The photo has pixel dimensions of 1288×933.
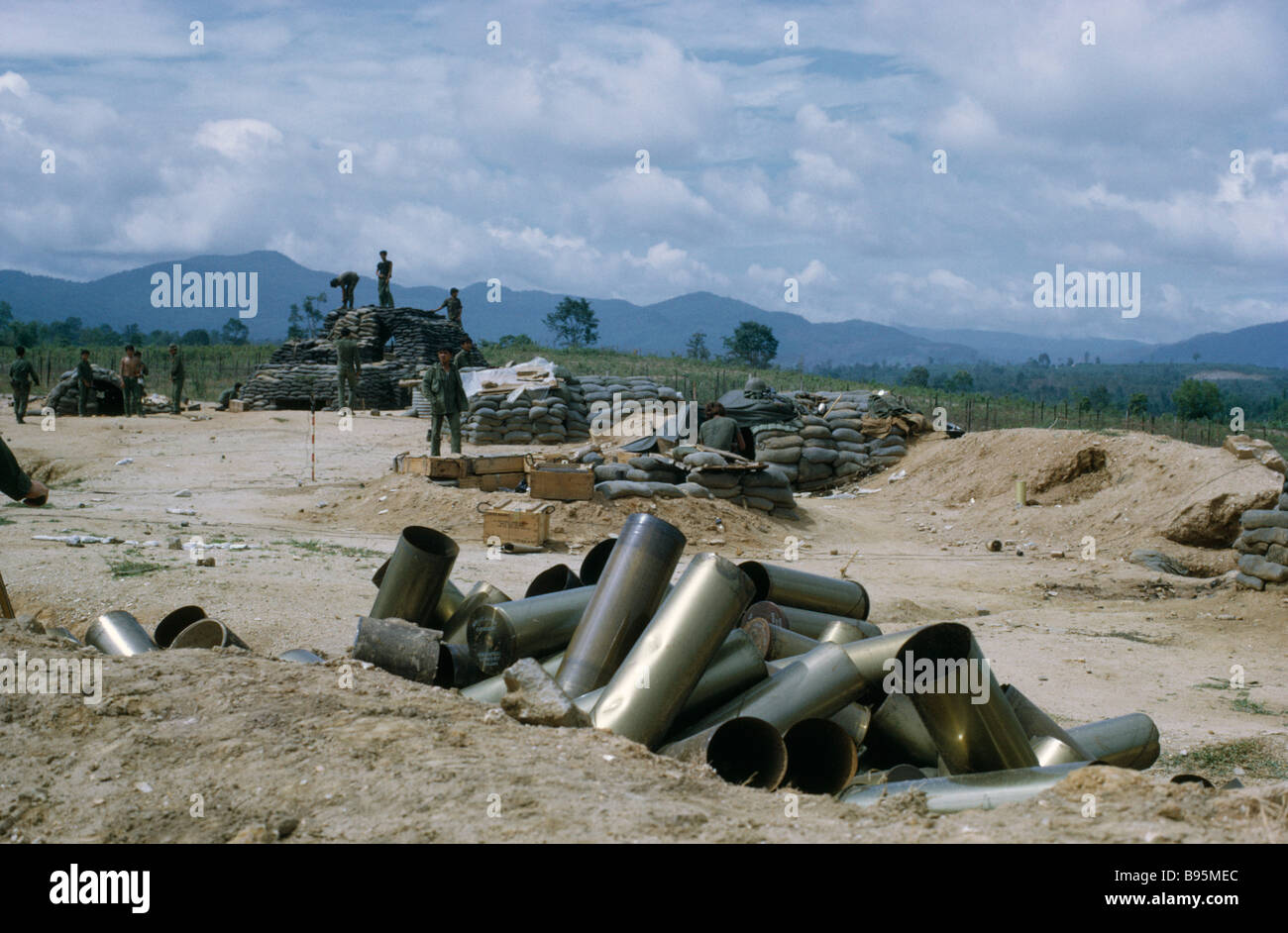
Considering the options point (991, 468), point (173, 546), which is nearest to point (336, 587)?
point (173, 546)

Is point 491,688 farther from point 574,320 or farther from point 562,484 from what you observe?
point 574,320

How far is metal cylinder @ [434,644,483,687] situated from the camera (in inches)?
174

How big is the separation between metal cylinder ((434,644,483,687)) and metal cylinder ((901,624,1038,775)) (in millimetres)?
1924

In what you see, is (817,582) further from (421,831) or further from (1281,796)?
(421,831)

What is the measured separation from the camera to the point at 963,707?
351 cm

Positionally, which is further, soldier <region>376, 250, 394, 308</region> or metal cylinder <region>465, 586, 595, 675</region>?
soldier <region>376, 250, 394, 308</region>

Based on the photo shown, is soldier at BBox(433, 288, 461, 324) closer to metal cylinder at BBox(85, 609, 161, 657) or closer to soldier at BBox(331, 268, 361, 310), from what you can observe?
soldier at BBox(331, 268, 361, 310)

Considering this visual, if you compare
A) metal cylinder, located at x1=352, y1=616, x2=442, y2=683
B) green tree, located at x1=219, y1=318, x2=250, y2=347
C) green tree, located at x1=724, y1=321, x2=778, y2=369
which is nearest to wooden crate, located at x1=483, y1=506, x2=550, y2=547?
metal cylinder, located at x1=352, y1=616, x2=442, y2=683

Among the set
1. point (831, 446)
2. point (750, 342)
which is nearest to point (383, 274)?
point (831, 446)

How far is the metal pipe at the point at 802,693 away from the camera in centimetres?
376

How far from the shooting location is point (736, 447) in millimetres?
14219

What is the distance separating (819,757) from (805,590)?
8.06 ft

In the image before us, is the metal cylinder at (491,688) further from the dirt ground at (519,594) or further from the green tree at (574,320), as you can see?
the green tree at (574,320)

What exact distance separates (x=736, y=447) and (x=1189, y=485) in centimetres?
593
